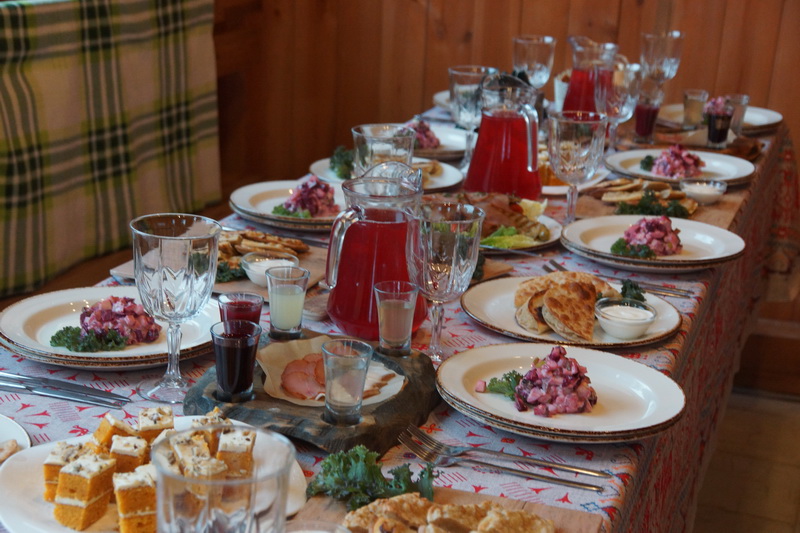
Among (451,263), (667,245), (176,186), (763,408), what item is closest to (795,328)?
(763,408)

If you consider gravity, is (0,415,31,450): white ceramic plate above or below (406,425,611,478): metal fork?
above

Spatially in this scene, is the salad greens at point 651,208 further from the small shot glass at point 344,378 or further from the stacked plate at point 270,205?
the small shot glass at point 344,378

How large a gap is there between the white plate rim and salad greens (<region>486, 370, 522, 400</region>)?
38cm

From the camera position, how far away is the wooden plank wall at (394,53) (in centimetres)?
349

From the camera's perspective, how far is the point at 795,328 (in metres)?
3.52

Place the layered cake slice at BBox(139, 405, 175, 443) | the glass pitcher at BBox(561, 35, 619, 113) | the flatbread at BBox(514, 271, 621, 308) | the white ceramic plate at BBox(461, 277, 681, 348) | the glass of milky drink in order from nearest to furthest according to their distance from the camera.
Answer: the glass of milky drink
the layered cake slice at BBox(139, 405, 175, 443)
the white ceramic plate at BBox(461, 277, 681, 348)
the flatbread at BBox(514, 271, 621, 308)
the glass pitcher at BBox(561, 35, 619, 113)

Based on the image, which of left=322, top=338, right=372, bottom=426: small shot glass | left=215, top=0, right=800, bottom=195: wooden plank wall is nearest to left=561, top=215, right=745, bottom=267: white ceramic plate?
left=322, top=338, right=372, bottom=426: small shot glass

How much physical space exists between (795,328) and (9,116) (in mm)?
2838

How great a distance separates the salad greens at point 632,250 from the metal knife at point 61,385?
92 cm

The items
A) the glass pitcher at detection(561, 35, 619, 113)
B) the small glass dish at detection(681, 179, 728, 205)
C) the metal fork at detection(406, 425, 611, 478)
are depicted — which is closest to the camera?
the metal fork at detection(406, 425, 611, 478)

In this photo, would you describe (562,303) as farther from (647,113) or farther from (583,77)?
(647,113)

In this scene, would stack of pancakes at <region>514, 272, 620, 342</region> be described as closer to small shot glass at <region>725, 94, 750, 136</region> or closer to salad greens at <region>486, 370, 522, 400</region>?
salad greens at <region>486, 370, 522, 400</region>

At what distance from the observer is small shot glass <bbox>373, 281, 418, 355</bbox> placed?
117 centimetres

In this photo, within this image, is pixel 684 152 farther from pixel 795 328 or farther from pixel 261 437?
pixel 261 437
